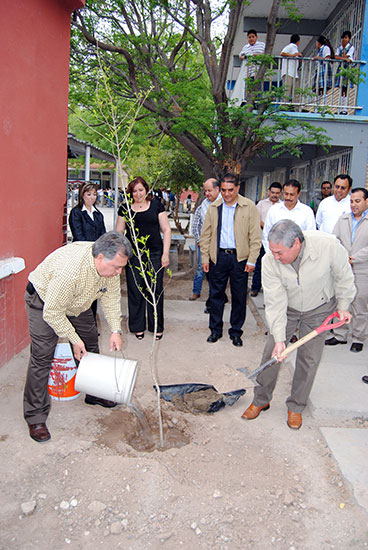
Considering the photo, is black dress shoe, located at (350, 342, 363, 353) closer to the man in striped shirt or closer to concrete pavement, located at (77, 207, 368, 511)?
concrete pavement, located at (77, 207, 368, 511)

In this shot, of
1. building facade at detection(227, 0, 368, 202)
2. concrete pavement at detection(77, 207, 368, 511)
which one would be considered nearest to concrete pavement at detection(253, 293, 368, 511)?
concrete pavement at detection(77, 207, 368, 511)

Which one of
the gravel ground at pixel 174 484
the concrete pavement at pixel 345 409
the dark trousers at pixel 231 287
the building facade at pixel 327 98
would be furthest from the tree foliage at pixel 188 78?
the gravel ground at pixel 174 484

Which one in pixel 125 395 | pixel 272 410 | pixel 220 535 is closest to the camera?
pixel 220 535

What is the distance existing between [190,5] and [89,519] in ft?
31.1

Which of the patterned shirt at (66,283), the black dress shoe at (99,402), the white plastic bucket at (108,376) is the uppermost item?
the patterned shirt at (66,283)

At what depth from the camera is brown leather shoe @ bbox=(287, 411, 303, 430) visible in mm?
3635

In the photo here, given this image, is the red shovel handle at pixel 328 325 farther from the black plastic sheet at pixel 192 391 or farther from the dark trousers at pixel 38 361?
the dark trousers at pixel 38 361

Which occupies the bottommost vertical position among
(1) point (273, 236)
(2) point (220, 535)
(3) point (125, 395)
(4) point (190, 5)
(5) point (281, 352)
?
(2) point (220, 535)

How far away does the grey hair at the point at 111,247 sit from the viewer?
2857 mm

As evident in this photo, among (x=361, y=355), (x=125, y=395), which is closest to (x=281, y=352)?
(x=125, y=395)

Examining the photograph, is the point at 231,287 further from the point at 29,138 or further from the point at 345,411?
the point at 29,138

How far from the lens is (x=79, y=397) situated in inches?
158

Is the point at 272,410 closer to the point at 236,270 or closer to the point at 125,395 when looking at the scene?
the point at 125,395

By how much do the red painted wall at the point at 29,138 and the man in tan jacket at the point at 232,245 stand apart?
6.22 ft
